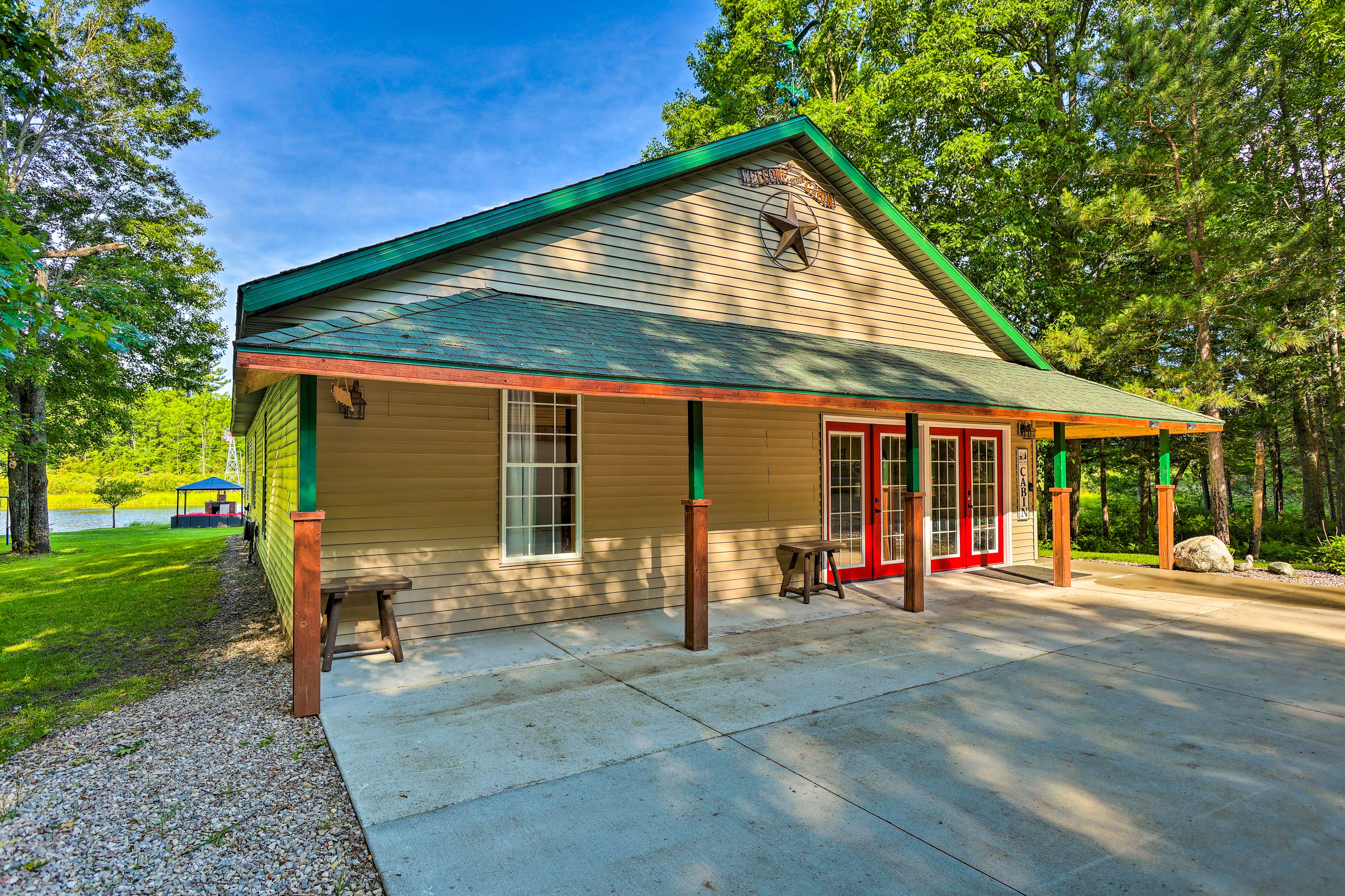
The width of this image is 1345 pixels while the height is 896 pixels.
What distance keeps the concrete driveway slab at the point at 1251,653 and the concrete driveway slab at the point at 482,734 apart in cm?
416

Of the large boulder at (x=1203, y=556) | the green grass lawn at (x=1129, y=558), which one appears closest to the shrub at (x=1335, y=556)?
the green grass lawn at (x=1129, y=558)

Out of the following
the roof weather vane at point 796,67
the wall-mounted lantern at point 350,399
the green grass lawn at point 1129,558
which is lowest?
the green grass lawn at point 1129,558

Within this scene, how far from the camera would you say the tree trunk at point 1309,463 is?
16094mm

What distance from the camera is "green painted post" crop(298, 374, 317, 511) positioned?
445cm

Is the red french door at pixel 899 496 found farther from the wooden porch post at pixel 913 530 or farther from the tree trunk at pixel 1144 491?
the tree trunk at pixel 1144 491

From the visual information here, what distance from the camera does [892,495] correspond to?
9453 millimetres

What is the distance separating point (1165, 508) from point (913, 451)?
6114 mm

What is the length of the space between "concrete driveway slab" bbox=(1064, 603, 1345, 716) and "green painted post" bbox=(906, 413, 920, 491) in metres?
2.29

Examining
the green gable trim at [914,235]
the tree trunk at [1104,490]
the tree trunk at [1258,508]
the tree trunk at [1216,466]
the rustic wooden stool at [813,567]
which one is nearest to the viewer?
the rustic wooden stool at [813,567]

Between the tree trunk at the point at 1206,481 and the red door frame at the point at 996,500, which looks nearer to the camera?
the red door frame at the point at 996,500

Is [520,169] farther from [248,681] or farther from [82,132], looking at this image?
[248,681]

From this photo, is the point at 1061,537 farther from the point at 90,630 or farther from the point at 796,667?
the point at 90,630

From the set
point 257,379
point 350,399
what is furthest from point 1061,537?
point 257,379

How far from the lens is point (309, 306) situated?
5844mm
